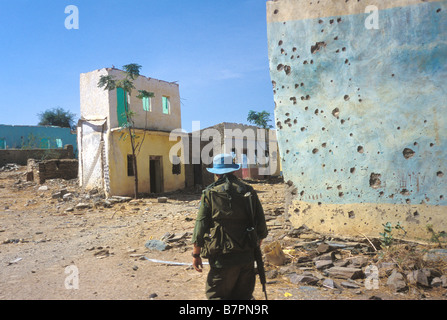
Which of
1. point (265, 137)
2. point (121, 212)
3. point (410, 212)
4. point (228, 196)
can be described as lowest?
point (121, 212)

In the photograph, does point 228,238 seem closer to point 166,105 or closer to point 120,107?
point 120,107

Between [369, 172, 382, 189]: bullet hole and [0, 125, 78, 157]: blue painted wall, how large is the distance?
24519 millimetres

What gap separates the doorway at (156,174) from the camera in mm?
16344

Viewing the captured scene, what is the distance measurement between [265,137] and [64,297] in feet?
68.0

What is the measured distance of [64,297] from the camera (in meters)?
3.59

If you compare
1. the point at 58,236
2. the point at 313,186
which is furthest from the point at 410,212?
the point at 58,236

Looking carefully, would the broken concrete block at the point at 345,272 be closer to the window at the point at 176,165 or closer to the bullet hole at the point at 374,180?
the bullet hole at the point at 374,180

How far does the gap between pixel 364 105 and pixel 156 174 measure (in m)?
12.9

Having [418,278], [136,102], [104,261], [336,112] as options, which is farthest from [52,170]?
[418,278]

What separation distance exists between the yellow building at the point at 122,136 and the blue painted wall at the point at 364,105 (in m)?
9.75

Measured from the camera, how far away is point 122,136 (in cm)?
1439

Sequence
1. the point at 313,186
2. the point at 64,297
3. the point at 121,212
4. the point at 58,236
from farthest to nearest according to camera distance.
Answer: the point at 121,212
the point at 58,236
the point at 313,186
the point at 64,297

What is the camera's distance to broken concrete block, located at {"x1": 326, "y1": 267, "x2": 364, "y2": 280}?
366cm
